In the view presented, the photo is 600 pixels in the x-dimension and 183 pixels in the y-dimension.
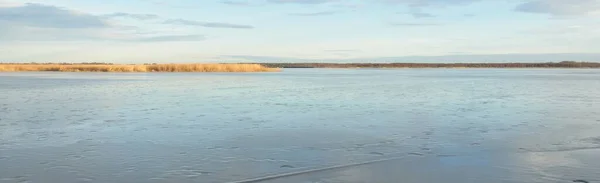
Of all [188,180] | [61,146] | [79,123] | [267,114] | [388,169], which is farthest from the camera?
[267,114]

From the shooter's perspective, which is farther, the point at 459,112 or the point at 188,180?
the point at 459,112

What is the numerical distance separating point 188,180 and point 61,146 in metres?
2.08

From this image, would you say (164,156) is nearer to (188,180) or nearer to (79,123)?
(188,180)

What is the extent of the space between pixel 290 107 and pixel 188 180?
5.99 metres

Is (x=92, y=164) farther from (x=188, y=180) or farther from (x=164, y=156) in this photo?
(x=188, y=180)

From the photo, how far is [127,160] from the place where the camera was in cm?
476

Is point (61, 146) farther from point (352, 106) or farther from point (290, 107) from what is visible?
point (352, 106)

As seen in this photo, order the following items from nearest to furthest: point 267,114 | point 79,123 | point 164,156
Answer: point 164,156 → point 79,123 → point 267,114

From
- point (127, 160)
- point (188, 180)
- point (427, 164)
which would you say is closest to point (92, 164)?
point (127, 160)

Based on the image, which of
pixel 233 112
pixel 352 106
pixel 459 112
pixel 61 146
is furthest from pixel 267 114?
pixel 61 146

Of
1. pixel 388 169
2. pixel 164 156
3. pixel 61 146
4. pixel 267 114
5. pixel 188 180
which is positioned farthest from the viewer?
pixel 267 114

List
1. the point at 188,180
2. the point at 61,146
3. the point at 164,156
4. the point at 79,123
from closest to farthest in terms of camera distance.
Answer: the point at 188,180, the point at 164,156, the point at 61,146, the point at 79,123

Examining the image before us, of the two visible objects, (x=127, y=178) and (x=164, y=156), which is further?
(x=164, y=156)

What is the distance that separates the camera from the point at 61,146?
215 inches
